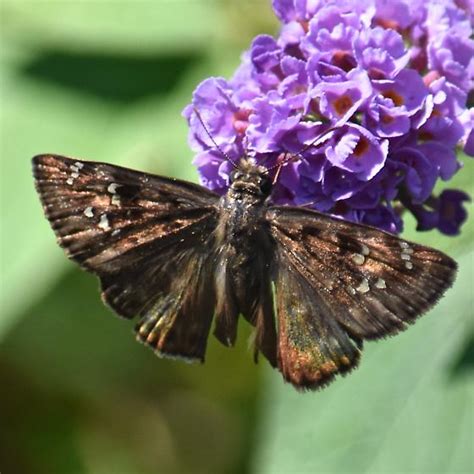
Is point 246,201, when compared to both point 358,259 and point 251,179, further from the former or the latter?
point 358,259

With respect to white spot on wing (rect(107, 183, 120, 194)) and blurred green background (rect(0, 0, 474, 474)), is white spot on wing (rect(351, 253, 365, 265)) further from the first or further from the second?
blurred green background (rect(0, 0, 474, 474))

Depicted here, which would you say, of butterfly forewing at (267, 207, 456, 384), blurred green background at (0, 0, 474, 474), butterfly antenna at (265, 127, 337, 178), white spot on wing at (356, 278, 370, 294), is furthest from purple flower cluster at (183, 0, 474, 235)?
blurred green background at (0, 0, 474, 474)

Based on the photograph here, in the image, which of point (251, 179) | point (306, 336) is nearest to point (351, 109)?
point (251, 179)

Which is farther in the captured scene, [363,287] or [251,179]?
[251,179]

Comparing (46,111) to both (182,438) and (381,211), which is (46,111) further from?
(381,211)

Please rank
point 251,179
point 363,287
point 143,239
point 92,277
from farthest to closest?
point 92,277
point 143,239
point 251,179
point 363,287

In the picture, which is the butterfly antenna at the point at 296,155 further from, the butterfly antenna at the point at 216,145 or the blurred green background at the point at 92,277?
the blurred green background at the point at 92,277
